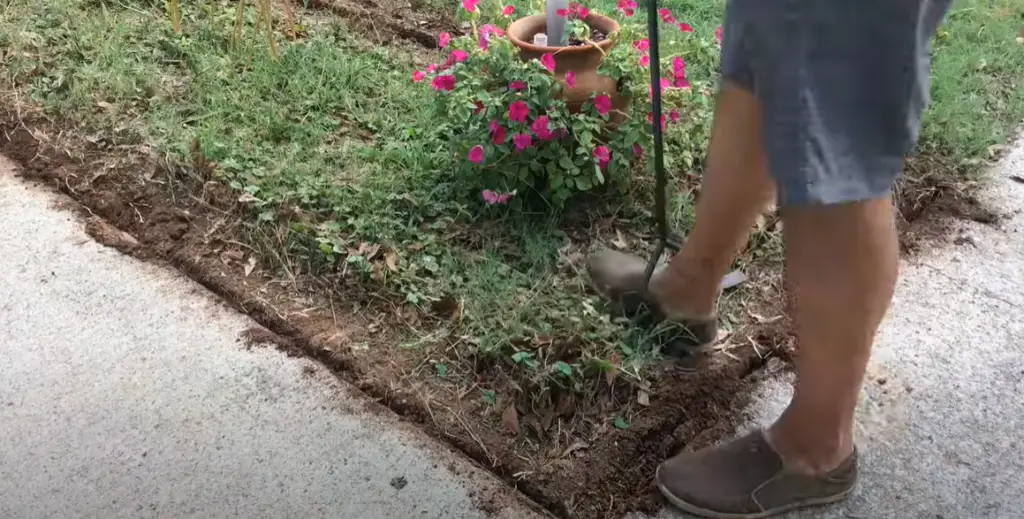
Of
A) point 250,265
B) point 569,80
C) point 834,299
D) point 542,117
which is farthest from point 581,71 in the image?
point 834,299

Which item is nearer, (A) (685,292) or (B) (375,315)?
(A) (685,292)

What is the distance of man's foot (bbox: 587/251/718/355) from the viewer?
174 centimetres

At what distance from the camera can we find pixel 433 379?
171 cm

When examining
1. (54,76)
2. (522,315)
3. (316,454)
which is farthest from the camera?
(54,76)

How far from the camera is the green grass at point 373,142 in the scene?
182 cm

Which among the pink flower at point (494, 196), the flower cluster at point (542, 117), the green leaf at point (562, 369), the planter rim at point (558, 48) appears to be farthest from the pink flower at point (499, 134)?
the green leaf at point (562, 369)

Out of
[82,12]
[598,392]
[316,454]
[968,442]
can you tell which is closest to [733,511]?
[598,392]

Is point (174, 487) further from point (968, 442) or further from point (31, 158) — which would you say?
point (968, 442)

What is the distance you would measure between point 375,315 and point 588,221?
0.57m

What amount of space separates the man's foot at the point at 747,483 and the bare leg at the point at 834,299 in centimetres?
6

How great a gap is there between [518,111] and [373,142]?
0.54 m

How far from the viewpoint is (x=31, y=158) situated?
2.27 m

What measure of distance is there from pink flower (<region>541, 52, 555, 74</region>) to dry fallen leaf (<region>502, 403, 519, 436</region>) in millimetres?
834

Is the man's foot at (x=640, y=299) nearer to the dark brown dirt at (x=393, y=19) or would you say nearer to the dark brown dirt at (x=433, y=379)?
the dark brown dirt at (x=433, y=379)
